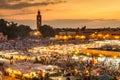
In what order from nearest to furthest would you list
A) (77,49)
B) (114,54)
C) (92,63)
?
1. (92,63)
2. (114,54)
3. (77,49)

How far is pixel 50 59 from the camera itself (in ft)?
88.3

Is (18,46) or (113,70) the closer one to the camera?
(113,70)

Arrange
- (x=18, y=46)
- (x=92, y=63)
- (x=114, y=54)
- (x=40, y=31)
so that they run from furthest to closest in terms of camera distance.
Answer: (x=40, y=31) < (x=18, y=46) < (x=114, y=54) < (x=92, y=63)

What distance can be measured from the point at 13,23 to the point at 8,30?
624cm

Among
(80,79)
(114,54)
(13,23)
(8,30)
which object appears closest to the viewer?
(80,79)

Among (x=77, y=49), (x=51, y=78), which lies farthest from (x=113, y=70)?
(x=77, y=49)

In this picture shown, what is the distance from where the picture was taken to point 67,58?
26.9m

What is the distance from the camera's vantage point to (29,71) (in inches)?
765

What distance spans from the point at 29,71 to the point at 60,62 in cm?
599

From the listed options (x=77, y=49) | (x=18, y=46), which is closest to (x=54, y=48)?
(x=77, y=49)

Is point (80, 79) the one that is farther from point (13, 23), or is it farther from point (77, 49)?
point (13, 23)

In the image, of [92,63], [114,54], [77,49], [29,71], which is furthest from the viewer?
[77,49]

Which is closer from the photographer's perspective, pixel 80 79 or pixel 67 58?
pixel 80 79

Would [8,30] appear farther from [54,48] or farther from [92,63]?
[92,63]
